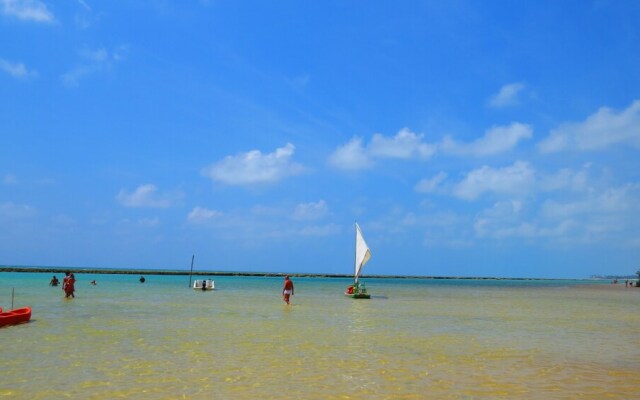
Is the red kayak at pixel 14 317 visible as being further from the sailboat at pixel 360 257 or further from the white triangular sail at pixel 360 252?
the white triangular sail at pixel 360 252

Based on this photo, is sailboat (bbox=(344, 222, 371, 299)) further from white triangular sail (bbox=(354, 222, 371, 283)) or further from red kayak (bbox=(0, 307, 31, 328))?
red kayak (bbox=(0, 307, 31, 328))

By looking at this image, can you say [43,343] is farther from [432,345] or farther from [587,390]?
[587,390]

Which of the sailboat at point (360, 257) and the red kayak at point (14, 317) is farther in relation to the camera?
the sailboat at point (360, 257)

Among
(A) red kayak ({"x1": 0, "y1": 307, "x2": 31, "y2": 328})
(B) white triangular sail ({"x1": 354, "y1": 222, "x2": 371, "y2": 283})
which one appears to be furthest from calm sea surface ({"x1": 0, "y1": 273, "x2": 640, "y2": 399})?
(B) white triangular sail ({"x1": 354, "y1": 222, "x2": 371, "y2": 283})

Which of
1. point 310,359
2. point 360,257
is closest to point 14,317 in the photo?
point 310,359

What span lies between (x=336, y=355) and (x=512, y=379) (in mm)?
5386

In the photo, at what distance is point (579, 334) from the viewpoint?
23.2 meters

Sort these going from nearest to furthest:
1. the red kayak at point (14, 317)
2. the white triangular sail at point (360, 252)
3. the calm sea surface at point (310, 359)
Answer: the calm sea surface at point (310, 359)
the red kayak at point (14, 317)
the white triangular sail at point (360, 252)

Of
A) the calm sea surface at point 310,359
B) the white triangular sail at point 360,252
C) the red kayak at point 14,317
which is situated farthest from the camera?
the white triangular sail at point 360,252

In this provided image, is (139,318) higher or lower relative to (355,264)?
lower

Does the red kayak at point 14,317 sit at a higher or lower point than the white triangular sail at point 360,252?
lower

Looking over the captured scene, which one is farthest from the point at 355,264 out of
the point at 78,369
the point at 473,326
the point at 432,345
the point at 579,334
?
the point at 78,369

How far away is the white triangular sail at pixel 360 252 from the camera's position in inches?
1853

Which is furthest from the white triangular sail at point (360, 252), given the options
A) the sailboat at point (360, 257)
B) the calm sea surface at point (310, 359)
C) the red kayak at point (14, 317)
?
the red kayak at point (14, 317)
